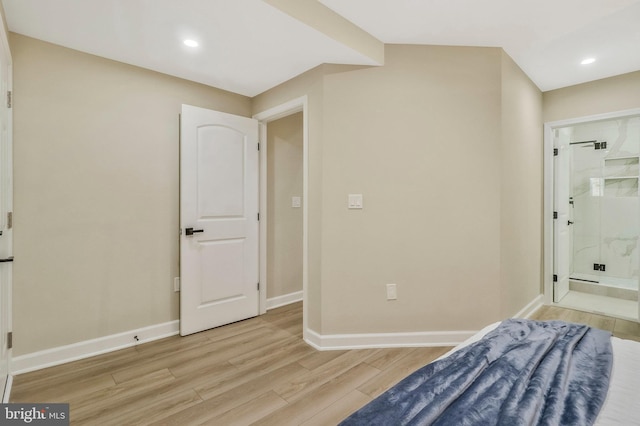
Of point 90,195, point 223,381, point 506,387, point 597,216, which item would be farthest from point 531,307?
point 90,195

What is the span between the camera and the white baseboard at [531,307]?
9.98 feet

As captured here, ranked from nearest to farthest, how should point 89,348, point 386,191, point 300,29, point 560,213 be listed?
1. point 300,29
2. point 89,348
3. point 386,191
4. point 560,213

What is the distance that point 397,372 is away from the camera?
216 centimetres

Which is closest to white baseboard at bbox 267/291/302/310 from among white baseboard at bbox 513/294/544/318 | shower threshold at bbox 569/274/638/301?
white baseboard at bbox 513/294/544/318

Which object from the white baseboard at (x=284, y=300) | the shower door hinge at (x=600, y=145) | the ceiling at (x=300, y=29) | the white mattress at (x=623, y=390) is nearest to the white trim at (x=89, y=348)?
the white baseboard at (x=284, y=300)

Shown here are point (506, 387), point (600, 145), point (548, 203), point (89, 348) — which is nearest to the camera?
Result: point (506, 387)

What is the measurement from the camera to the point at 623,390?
1.02 metres

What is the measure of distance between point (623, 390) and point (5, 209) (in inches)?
125

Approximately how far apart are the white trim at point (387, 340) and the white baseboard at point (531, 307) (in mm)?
837

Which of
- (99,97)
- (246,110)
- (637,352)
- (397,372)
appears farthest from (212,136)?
(637,352)

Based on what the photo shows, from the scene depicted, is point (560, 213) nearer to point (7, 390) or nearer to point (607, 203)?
point (607, 203)

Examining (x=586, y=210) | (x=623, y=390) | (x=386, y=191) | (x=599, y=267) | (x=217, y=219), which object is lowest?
(x=599, y=267)

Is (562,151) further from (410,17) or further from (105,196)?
(105,196)

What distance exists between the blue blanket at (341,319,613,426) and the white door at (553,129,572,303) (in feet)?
8.78
